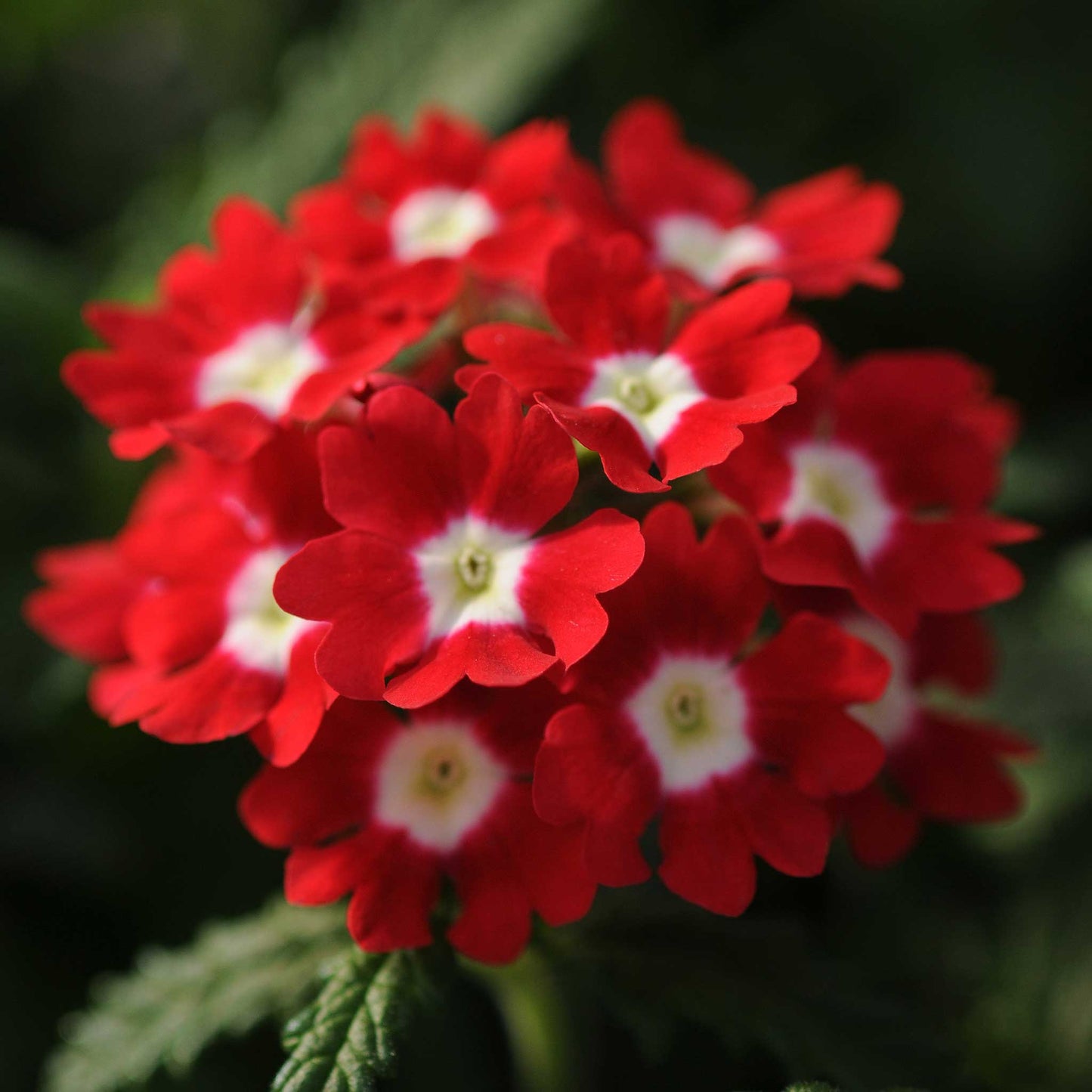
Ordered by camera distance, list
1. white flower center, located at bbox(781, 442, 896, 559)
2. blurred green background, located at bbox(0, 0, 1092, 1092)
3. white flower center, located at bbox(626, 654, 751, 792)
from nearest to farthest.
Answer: white flower center, located at bbox(626, 654, 751, 792), white flower center, located at bbox(781, 442, 896, 559), blurred green background, located at bbox(0, 0, 1092, 1092)

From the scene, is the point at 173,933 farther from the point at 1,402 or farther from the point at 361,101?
the point at 361,101

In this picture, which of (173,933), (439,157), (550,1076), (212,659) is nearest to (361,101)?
(439,157)

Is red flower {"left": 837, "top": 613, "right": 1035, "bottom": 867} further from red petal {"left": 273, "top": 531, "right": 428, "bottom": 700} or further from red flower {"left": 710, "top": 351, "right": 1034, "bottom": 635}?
red petal {"left": 273, "top": 531, "right": 428, "bottom": 700}

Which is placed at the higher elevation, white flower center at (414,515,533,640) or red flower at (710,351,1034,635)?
white flower center at (414,515,533,640)

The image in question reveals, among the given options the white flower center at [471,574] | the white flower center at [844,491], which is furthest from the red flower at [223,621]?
the white flower center at [844,491]

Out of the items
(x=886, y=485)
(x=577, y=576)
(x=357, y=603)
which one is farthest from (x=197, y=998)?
(x=886, y=485)

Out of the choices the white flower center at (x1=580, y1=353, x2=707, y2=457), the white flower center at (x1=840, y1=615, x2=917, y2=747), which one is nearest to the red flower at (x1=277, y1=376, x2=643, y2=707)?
the white flower center at (x1=580, y1=353, x2=707, y2=457)

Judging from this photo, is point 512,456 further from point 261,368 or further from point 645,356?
point 261,368
